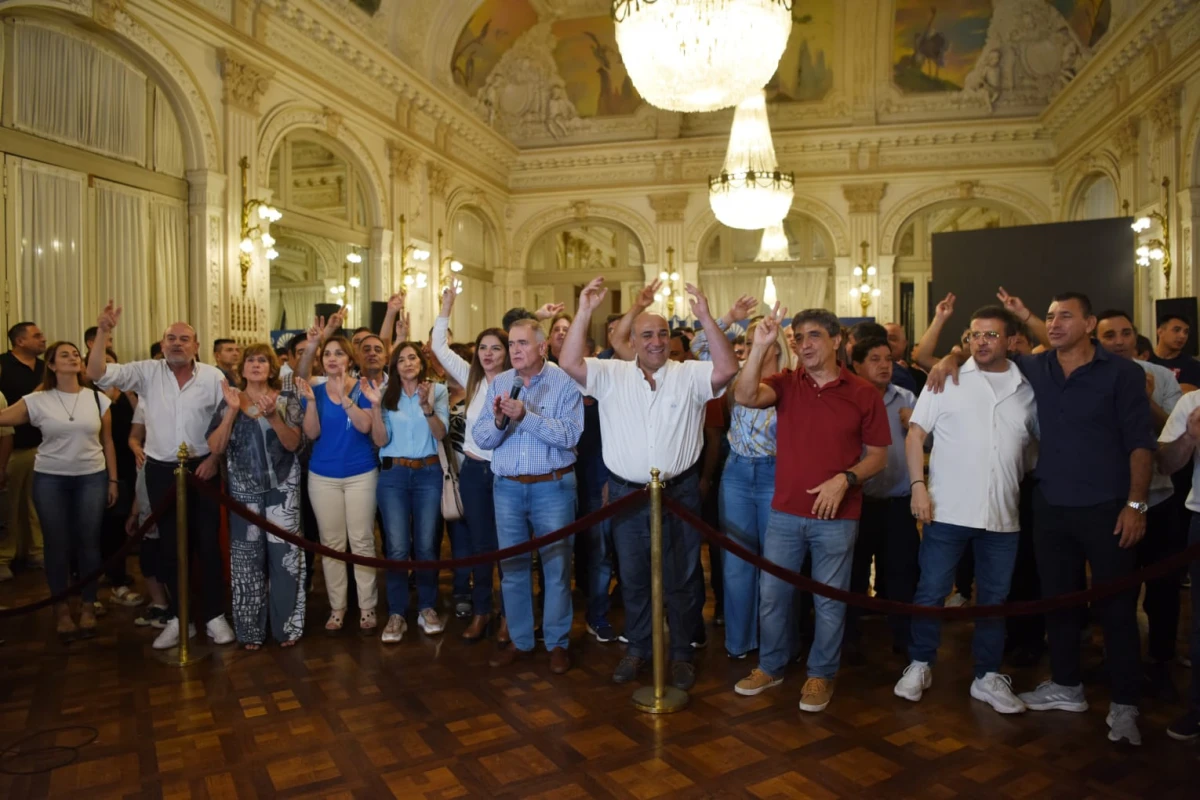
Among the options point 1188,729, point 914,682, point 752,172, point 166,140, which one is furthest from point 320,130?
point 1188,729

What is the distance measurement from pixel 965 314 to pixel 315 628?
10.1m

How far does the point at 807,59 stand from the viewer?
61.9ft

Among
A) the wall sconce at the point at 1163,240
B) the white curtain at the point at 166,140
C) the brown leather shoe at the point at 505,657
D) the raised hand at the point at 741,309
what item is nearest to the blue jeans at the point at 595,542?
the brown leather shoe at the point at 505,657

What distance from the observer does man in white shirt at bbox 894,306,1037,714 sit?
3812 mm

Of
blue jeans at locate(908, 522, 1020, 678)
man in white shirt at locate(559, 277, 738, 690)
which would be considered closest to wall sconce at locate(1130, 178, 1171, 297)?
blue jeans at locate(908, 522, 1020, 678)

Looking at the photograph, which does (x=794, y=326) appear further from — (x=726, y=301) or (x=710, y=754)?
(x=726, y=301)

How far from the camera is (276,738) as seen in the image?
12.0 ft

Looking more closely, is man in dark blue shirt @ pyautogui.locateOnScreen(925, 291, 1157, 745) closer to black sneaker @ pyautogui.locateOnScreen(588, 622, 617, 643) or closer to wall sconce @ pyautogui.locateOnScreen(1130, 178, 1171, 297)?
black sneaker @ pyautogui.locateOnScreen(588, 622, 617, 643)

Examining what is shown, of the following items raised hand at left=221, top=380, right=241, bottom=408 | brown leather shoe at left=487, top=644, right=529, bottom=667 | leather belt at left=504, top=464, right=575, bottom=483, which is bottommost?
brown leather shoe at left=487, top=644, right=529, bottom=667

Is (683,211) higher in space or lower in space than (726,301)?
higher

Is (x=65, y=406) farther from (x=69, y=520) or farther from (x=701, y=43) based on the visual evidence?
(x=701, y=43)

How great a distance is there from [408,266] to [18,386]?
913 cm

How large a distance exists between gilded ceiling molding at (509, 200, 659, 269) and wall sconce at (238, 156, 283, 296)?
31.7ft

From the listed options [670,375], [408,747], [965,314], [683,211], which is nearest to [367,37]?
[683,211]
